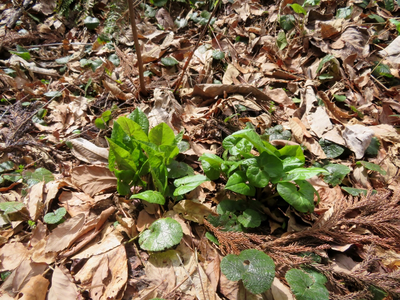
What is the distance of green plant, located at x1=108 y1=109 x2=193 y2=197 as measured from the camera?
1480mm

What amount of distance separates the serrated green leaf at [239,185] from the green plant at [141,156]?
0.37m

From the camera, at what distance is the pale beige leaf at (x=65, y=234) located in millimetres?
1439

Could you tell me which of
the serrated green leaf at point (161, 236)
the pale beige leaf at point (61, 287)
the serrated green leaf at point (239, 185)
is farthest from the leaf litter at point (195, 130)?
the serrated green leaf at point (239, 185)

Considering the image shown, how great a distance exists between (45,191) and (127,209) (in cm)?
62

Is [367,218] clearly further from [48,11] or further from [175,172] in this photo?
[48,11]

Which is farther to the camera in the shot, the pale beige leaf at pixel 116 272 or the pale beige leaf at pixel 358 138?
the pale beige leaf at pixel 358 138

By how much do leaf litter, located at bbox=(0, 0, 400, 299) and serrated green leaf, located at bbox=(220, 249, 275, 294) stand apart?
0.09 meters

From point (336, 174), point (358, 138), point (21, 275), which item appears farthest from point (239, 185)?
point (21, 275)

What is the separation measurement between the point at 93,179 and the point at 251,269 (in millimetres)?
1208

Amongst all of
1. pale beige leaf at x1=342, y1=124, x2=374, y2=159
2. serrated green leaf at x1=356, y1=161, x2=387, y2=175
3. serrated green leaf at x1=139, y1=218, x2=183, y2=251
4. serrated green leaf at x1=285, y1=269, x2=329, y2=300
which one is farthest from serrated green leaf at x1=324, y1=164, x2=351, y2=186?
serrated green leaf at x1=139, y1=218, x2=183, y2=251

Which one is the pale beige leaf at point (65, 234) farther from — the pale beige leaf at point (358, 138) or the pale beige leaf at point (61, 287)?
the pale beige leaf at point (358, 138)

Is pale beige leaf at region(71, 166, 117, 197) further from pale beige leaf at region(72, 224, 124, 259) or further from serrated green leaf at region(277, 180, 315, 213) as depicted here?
serrated green leaf at region(277, 180, 315, 213)

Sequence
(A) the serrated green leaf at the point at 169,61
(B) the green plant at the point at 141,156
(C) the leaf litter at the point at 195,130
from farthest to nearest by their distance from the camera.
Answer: (A) the serrated green leaf at the point at 169,61
(B) the green plant at the point at 141,156
(C) the leaf litter at the point at 195,130

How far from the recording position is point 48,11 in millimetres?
3443
